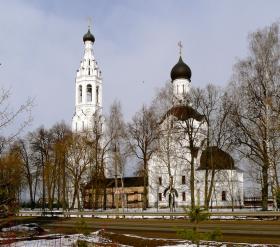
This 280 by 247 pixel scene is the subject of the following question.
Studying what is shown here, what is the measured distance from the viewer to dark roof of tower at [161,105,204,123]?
127 feet

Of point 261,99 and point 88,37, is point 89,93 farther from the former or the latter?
point 261,99

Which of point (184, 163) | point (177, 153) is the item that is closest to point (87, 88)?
point (184, 163)

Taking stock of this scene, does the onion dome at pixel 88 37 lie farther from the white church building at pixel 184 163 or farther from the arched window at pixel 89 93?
the white church building at pixel 184 163

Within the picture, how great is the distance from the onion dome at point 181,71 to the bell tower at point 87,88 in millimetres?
17247

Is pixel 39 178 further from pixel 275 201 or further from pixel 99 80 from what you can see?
pixel 275 201

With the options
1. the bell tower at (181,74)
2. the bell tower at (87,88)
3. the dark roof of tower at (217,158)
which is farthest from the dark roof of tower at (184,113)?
the bell tower at (87,88)

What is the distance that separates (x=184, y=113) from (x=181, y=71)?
22.1 metres

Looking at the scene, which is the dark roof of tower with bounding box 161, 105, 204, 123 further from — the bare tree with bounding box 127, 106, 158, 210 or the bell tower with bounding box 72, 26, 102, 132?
the bell tower with bounding box 72, 26, 102, 132

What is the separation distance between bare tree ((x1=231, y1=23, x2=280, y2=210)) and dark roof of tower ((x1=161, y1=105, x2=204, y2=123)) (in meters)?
7.52

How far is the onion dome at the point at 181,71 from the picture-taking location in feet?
198

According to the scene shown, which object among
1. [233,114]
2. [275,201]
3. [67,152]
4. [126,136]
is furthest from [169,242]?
[67,152]

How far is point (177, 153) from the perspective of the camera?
44406 millimetres

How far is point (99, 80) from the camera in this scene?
245ft

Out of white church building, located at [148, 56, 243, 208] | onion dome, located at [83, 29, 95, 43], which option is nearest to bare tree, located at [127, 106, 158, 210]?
white church building, located at [148, 56, 243, 208]
